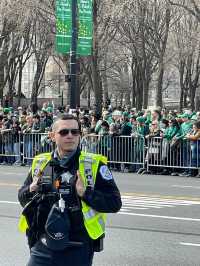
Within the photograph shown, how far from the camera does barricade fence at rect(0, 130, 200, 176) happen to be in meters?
19.4

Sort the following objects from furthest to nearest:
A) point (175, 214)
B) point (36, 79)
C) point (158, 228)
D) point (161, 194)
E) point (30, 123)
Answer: point (36, 79) → point (30, 123) → point (161, 194) → point (175, 214) → point (158, 228)

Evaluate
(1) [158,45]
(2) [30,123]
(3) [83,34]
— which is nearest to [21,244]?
(2) [30,123]

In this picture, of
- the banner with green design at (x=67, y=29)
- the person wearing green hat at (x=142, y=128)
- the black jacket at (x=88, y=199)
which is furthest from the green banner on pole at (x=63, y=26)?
the black jacket at (x=88, y=199)

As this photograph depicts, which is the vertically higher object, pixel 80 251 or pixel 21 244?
pixel 80 251

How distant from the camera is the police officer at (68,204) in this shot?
442 centimetres

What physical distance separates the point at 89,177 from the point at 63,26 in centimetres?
1930

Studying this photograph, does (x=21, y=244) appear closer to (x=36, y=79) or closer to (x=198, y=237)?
(x=198, y=237)

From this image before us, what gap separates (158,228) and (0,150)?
14.5 meters

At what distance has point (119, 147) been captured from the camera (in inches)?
816

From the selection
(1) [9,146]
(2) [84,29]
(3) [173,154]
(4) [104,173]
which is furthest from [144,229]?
(2) [84,29]

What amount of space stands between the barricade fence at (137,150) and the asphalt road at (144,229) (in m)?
3.31

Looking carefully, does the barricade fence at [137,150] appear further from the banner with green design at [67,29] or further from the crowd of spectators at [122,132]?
the banner with green design at [67,29]

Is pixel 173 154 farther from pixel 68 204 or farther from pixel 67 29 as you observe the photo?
pixel 68 204

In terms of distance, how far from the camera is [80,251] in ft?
14.6
